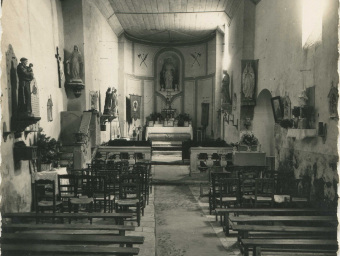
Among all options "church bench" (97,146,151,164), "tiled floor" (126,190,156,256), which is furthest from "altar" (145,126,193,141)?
"tiled floor" (126,190,156,256)

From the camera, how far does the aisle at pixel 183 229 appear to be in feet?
14.7

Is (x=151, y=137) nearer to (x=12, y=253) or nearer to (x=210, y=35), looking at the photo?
(x=210, y=35)

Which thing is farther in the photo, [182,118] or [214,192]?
[182,118]

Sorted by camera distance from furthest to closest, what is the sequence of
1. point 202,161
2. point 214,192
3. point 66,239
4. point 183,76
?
point 183,76
point 202,161
point 214,192
point 66,239

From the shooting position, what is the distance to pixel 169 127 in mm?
16969

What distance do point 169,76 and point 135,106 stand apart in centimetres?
289

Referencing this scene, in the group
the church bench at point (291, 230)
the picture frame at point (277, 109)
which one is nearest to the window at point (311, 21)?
the picture frame at point (277, 109)

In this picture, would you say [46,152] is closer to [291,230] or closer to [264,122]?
[291,230]

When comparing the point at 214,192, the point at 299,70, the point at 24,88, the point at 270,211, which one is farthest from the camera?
the point at 299,70

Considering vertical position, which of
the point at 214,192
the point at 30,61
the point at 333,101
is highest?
the point at 30,61

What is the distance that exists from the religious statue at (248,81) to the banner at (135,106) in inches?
309

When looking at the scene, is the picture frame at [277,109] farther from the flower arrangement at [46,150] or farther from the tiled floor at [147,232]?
the flower arrangement at [46,150]

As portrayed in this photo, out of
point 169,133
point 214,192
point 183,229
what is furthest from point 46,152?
point 169,133

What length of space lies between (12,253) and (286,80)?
726 centimetres
